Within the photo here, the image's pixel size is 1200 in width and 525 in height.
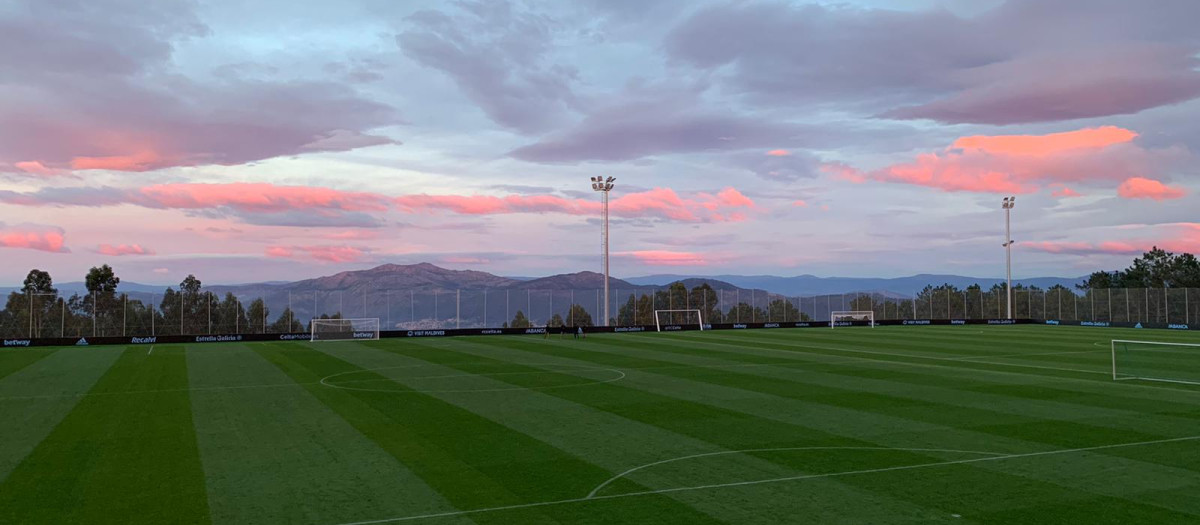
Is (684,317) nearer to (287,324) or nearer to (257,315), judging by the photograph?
(287,324)

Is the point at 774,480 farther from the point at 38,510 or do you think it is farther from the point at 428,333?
the point at 428,333

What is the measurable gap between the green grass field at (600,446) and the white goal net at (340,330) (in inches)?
798

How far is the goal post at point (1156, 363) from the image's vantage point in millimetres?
22422

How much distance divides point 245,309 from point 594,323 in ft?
86.2

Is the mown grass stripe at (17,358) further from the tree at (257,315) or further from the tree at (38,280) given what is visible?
the tree at (38,280)

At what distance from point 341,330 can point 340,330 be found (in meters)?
0.05

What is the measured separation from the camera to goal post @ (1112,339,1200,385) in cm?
2242

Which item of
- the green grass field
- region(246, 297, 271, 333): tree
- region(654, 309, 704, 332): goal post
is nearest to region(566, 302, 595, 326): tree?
region(654, 309, 704, 332): goal post

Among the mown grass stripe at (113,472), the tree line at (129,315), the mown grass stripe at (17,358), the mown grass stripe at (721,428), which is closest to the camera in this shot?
the mown grass stripe at (113,472)

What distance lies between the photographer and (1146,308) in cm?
6175

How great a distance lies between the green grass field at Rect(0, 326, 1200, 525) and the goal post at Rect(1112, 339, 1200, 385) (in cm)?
49

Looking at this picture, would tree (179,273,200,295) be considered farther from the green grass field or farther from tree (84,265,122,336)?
the green grass field

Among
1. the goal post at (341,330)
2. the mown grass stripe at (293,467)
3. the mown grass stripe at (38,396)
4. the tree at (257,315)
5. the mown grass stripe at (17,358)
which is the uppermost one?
the tree at (257,315)

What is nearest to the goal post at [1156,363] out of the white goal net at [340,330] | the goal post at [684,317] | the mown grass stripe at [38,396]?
the mown grass stripe at [38,396]
